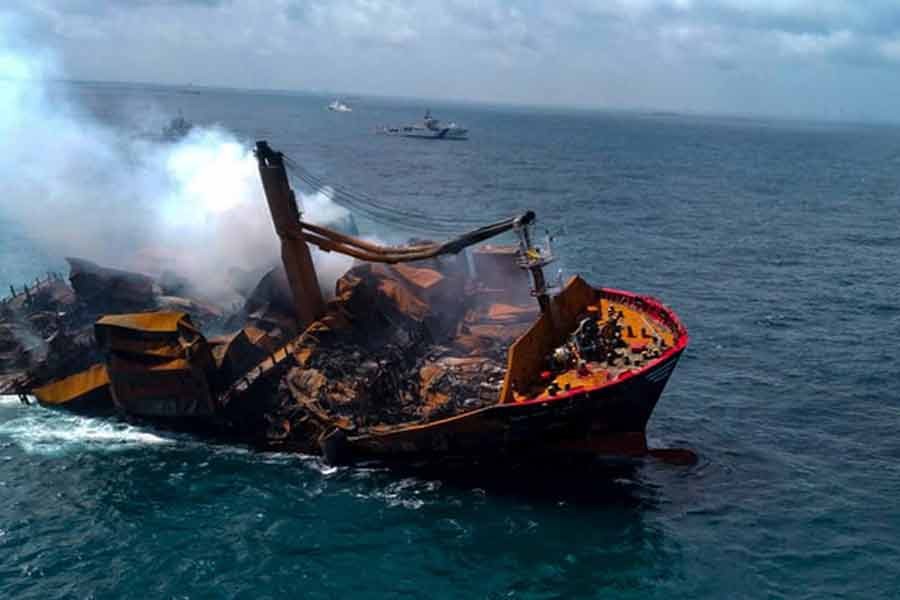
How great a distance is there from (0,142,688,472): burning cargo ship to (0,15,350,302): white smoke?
8.76 meters

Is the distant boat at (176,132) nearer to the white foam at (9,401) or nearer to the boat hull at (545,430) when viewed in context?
the white foam at (9,401)

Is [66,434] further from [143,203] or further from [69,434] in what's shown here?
[143,203]

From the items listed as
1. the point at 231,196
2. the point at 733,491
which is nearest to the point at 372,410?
the point at 733,491

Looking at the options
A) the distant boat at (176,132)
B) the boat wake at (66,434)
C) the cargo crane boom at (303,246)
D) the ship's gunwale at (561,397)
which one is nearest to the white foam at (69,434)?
the boat wake at (66,434)

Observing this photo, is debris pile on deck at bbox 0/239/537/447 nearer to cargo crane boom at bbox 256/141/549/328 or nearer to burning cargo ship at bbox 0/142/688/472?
burning cargo ship at bbox 0/142/688/472

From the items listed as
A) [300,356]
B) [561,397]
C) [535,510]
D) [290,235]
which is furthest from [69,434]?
[561,397]

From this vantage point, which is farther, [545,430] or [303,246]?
[303,246]

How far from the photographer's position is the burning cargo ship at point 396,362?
1380 inches

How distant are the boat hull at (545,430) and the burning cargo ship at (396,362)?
0.28ft

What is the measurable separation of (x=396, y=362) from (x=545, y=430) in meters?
9.30

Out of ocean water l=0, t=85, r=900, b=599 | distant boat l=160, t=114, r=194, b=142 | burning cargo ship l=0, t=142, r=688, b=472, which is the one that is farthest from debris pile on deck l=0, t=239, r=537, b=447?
distant boat l=160, t=114, r=194, b=142

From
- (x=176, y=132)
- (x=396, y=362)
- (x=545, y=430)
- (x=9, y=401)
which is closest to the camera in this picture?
(x=545, y=430)

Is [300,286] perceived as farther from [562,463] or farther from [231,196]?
[231,196]

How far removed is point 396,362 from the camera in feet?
130
